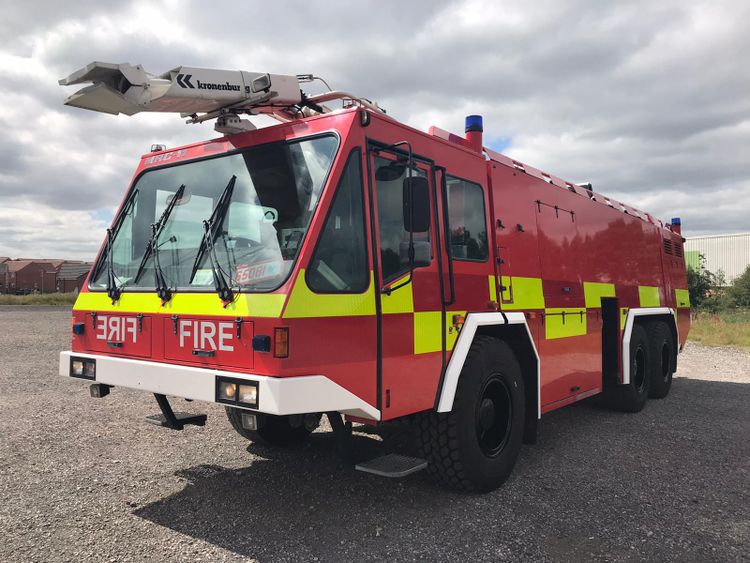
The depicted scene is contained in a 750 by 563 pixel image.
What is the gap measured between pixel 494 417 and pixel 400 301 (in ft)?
4.80

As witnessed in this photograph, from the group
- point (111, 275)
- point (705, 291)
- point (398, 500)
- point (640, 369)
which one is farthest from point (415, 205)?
point (705, 291)

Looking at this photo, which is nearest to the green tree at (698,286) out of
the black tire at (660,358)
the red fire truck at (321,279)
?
the black tire at (660,358)

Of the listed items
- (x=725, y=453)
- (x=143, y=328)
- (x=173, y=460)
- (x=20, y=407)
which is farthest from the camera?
(x=20, y=407)

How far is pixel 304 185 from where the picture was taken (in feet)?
11.2

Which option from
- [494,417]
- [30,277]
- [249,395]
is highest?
[30,277]

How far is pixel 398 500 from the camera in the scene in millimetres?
4035

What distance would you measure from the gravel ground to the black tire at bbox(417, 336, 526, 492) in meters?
0.20

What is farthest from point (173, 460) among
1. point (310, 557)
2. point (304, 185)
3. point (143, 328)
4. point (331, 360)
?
point (304, 185)

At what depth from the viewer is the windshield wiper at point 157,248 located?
12.2 feet

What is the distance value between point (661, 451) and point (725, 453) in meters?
0.56

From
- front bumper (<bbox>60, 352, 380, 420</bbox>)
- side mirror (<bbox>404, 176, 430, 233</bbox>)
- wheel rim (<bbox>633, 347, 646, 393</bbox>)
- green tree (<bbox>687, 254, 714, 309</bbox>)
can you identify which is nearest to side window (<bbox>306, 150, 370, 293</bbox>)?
Result: side mirror (<bbox>404, 176, 430, 233</bbox>)

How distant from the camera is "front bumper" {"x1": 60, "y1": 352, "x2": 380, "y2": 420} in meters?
2.93

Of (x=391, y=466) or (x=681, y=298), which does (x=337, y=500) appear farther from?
(x=681, y=298)

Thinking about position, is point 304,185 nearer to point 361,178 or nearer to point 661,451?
point 361,178
